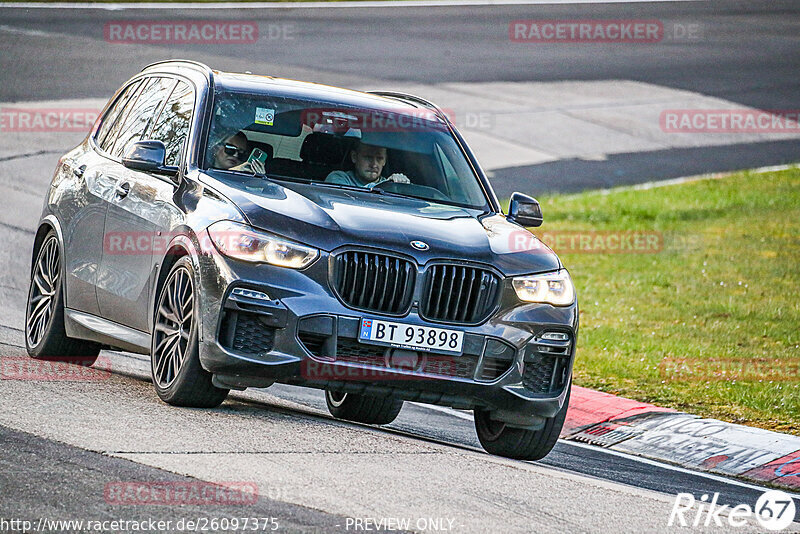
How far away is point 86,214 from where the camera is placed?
29.4ft

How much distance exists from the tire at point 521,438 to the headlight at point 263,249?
1.64 m

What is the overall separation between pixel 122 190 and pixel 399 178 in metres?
1.69

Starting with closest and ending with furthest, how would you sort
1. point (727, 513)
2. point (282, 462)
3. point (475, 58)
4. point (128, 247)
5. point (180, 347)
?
point (282, 462)
point (727, 513)
point (180, 347)
point (128, 247)
point (475, 58)

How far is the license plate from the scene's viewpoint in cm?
718

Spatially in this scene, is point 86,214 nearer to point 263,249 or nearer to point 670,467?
point 263,249

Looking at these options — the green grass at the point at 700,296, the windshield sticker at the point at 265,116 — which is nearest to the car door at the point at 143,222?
the windshield sticker at the point at 265,116

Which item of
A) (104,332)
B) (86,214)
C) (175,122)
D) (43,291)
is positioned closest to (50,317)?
(43,291)

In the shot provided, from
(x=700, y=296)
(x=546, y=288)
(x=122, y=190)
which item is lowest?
(x=700, y=296)

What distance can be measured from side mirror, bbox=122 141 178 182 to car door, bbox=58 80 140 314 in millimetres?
715

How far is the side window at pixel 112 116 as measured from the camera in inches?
377

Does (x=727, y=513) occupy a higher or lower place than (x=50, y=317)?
higher

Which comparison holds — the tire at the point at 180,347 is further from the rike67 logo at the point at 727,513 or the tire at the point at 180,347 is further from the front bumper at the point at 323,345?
the rike67 logo at the point at 727,513

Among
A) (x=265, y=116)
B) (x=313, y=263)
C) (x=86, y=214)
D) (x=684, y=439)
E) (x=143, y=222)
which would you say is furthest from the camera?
(x=684, y=439)

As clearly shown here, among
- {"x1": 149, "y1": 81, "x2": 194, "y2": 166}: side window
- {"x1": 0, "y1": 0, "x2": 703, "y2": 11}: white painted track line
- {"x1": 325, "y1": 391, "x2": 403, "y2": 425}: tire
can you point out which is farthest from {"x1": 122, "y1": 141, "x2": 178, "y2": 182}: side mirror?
{"x1": 0, "y1": 0, "x2": 703, "y2": 11}: white painted track line
